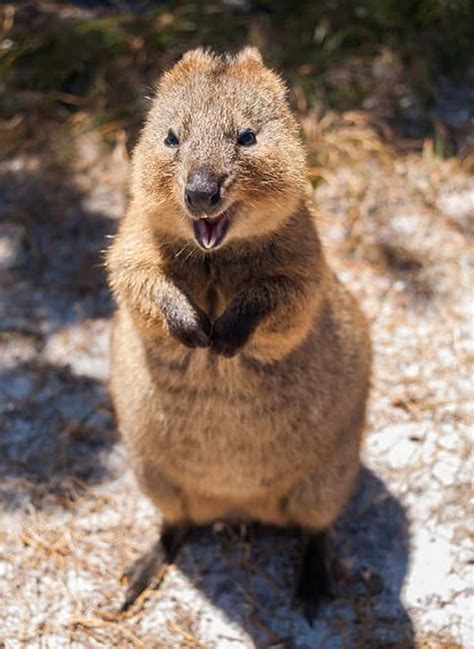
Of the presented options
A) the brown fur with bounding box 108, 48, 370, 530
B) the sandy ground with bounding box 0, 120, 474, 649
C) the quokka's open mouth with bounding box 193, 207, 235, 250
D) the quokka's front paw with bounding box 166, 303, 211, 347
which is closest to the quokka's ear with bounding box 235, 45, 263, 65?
the brown fur with bounding box 108, 48, 370, 530

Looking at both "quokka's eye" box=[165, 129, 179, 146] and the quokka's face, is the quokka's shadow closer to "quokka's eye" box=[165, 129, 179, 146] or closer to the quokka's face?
the quokka's face

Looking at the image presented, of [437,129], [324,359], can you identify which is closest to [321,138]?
[437,129]

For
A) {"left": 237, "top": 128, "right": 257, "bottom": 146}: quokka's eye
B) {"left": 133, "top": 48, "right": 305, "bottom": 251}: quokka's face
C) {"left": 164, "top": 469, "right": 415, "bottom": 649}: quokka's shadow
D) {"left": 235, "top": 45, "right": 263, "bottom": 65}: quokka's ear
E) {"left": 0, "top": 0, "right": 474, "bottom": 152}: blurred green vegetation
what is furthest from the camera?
{"left": 0, "top": 0, "right": 474, "bottom": 152}: blurred green vegetation

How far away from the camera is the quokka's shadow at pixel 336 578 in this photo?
11.5 feet

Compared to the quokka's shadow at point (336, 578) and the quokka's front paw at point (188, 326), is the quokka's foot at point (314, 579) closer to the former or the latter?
the quokka's shadow at point (336, 578)

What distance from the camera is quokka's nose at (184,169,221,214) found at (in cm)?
262

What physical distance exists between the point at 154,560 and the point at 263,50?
3.73 m

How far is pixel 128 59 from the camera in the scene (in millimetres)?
6086

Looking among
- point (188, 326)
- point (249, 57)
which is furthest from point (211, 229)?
point (249, 57)

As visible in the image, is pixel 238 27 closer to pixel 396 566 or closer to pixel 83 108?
pixel 83 108

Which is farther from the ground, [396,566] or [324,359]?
[324,359]

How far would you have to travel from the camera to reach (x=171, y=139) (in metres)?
2.93

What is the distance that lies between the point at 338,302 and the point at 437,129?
8.07 feet

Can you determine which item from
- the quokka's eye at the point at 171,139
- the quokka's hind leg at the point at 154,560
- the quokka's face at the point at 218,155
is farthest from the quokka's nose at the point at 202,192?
the quokka's hind leg at the point at 154,560
